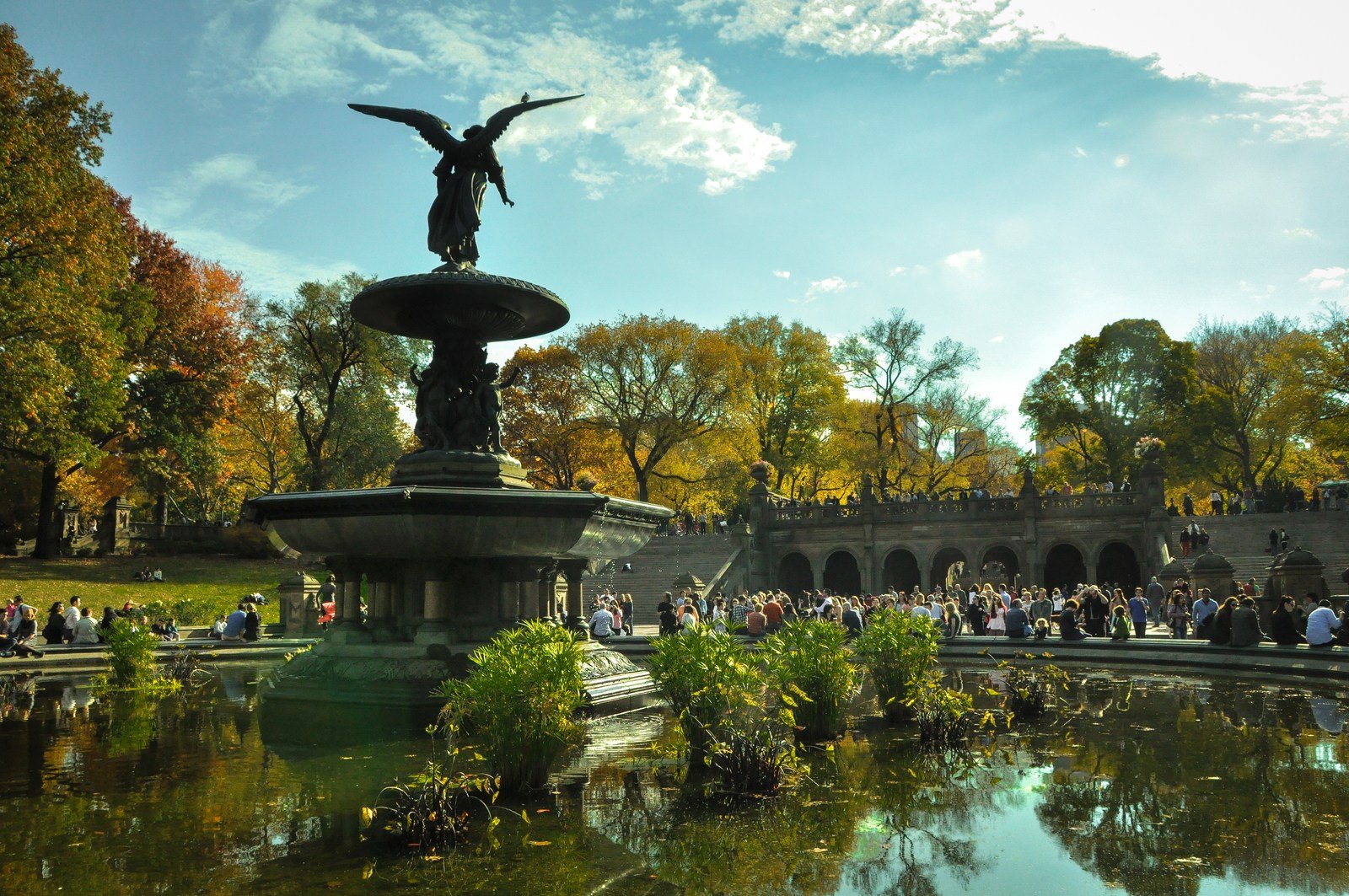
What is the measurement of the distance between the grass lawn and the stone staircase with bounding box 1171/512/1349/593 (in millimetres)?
30962

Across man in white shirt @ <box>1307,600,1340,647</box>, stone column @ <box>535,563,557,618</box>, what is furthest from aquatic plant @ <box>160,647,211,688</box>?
man in white shirt @ <box>1307,600,1340,647</box>

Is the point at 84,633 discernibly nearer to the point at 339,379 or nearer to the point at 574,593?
the point at 574,593

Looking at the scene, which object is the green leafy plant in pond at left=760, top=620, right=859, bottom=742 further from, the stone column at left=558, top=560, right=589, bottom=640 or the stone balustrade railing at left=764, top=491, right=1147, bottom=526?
the stone balustrade railing at left=764, top=491, right=1147, bottom=526

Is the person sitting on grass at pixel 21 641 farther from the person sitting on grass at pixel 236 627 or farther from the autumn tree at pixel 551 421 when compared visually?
the autumn tree at pixel 551 421

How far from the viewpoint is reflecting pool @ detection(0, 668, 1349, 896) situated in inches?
172

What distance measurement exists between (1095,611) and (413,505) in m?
15.0

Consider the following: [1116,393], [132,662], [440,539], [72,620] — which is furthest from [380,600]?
[1116,393]

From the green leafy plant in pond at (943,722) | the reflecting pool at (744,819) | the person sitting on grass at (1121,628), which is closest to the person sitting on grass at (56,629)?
the reflecting pool at (744,819)

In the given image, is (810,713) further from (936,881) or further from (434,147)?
(434,147)

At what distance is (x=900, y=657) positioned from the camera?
27.9ft

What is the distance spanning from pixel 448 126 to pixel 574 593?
5997 mm

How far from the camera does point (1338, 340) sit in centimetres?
3816

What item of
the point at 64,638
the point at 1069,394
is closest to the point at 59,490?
the point at 64,638

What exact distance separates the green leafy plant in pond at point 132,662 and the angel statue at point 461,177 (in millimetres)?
6206
